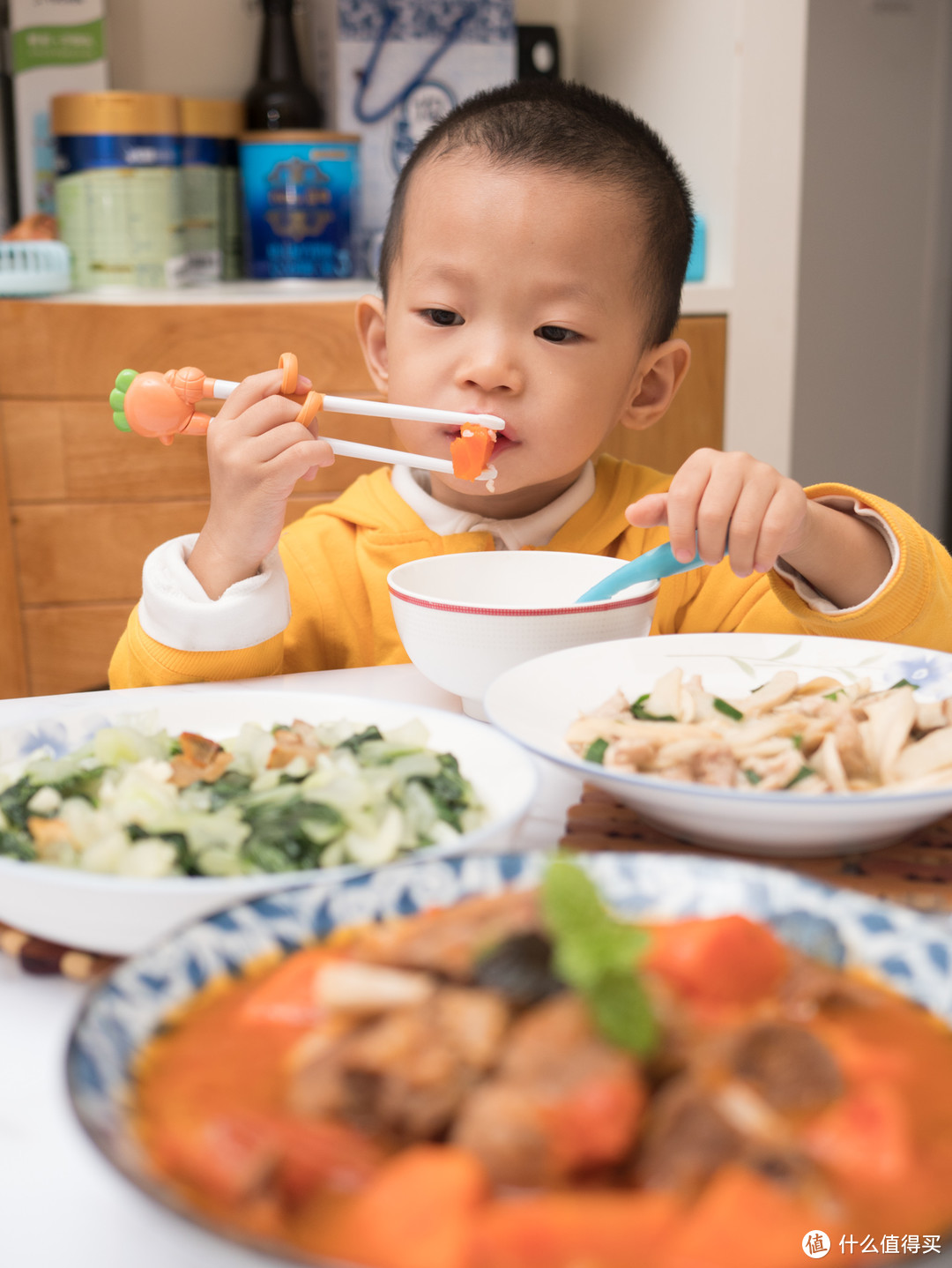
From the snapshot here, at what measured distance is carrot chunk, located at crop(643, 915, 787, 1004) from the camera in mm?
377

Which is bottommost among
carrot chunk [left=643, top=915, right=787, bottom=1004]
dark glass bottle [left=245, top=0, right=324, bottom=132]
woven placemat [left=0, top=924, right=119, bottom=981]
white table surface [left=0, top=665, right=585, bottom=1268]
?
white table surface [left=0, top=665, right=585, bottom=1268]

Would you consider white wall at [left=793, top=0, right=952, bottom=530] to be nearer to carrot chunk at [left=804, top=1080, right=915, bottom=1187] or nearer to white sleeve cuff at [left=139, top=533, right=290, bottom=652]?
white sleeve cuff at [left=139, top=533, right=290, bottom=652]

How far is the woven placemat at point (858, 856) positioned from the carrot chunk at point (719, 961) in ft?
0.48

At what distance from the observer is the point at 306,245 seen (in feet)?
6.91

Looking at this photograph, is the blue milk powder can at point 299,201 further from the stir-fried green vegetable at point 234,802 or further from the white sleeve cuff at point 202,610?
the stir-fried green vegetable at point 234,802

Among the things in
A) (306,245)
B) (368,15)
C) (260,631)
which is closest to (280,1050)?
(260,631)

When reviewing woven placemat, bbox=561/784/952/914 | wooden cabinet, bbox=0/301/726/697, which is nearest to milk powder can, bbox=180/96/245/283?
wooden cabinet, bbox=0/301/726/697

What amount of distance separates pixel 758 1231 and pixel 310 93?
228 cm

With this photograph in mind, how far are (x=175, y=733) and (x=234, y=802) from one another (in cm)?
15

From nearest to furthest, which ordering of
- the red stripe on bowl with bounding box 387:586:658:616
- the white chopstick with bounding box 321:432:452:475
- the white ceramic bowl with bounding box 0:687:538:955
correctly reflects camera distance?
1. the white ceramic bowl with bounding box 0:687:538:955
2. the red stripe on bowl with bounding box 387:586:658:616
3. the white chopstick with bounding box 321:432:452:475

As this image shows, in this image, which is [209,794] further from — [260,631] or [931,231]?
[931,231]

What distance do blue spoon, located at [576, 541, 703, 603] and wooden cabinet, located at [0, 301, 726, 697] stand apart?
1.04 metres

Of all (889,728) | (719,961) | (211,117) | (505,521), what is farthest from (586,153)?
(211,117)

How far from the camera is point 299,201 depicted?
2.08 meters
